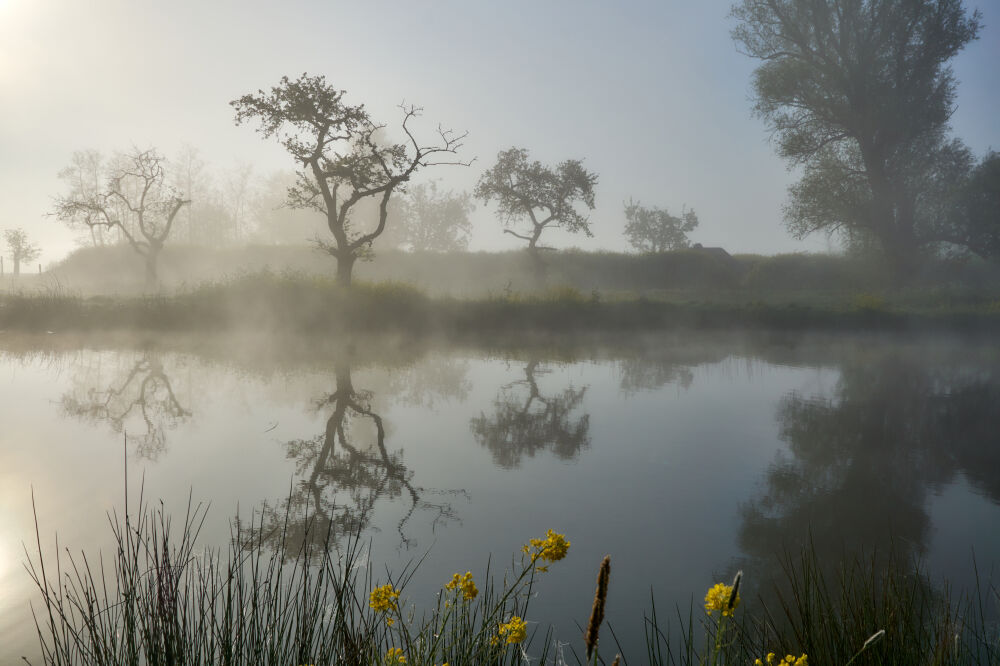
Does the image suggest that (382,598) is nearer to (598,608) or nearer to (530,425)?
(598,608)

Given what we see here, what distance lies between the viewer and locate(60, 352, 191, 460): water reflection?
5941 millimetres

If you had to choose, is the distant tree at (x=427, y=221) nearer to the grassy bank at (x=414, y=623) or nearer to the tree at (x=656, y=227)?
the tree at (x=656, y=227)

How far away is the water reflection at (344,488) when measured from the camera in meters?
3.63

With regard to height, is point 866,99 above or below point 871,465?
above

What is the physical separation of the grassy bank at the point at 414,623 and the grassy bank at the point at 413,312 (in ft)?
43.7

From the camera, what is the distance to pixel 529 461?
17.9 feet

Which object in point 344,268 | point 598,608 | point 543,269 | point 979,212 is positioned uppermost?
point 979,212

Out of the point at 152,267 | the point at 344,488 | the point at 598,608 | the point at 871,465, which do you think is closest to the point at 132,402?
the point at 344,488

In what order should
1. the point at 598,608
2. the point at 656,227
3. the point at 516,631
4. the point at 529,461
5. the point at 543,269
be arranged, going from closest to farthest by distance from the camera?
the point at 598,608 → the point at 516,631 → the point at 529,461 → the point at 543,269 → the point at 656,227

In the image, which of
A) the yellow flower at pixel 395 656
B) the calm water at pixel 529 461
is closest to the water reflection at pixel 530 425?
the calm water at pixel 529 461

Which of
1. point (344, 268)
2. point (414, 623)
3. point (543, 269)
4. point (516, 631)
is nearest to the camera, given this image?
point (516, 631)

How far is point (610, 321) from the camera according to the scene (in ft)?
61.5

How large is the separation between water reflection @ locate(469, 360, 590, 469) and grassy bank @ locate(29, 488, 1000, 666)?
2.36 m

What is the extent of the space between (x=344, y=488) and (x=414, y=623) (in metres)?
1.94
